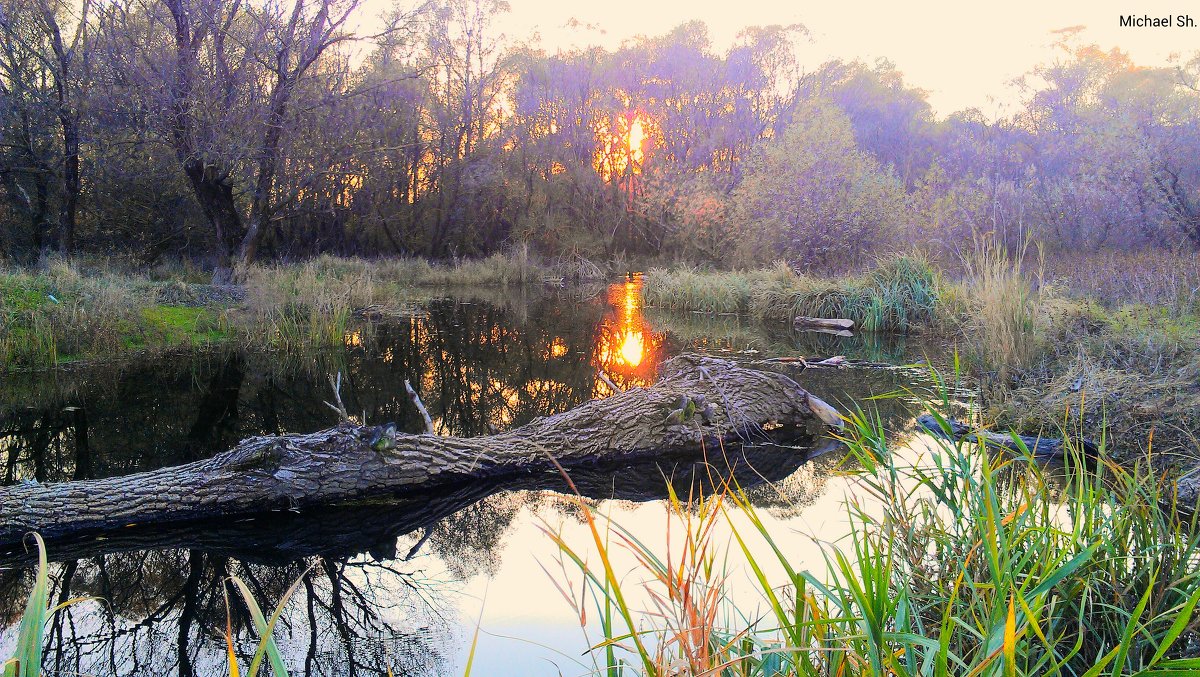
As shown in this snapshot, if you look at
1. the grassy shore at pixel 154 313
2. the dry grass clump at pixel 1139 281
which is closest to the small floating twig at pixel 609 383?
the grassy shore at pixel 154 313

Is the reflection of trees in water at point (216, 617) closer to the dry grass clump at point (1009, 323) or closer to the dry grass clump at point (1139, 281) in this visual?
the dry grass clump at point (1009, 323)

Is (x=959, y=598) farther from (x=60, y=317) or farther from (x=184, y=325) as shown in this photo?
(x=184, y=325)

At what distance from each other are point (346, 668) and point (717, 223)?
23831mm

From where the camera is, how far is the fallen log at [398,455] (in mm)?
3572

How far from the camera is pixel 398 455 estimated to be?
418 cm

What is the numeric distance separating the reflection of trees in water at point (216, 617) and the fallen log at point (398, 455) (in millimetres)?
421

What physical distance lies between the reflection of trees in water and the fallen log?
0.42 m

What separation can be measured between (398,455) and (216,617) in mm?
1448

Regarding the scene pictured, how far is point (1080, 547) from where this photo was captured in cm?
212

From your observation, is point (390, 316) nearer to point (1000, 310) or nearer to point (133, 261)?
point (133, 261)

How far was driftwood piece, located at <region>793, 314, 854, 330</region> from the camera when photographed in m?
11.7

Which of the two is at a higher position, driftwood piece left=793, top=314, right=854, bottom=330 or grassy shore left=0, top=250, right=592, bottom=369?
grassy shore left=0, top=250, right=592, bottom=369

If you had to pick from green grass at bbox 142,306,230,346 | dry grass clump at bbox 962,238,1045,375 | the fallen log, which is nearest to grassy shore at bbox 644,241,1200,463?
dry grass clump at bbox 962,238,1045,375

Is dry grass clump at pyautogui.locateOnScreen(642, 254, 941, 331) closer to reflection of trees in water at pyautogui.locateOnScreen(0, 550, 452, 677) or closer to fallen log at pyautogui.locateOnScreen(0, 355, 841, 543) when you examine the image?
fallen log at pyautogui.locateOnScreen(0, 355, 841, 543)
